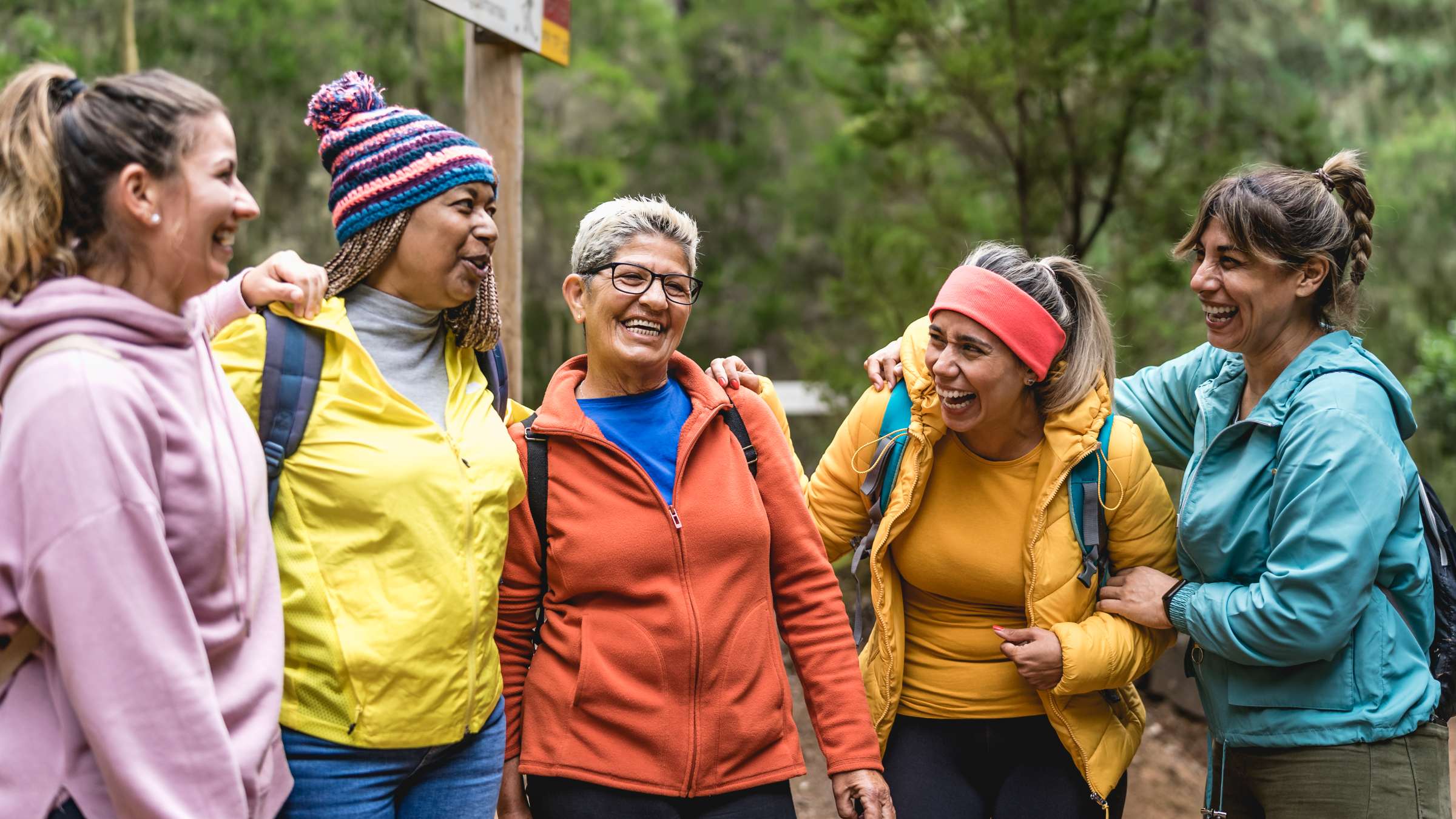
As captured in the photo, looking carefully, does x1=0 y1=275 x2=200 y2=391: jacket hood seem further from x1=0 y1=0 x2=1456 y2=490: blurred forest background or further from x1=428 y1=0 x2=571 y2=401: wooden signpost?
x1=0 y1=0 x2=1456 y2=490: blurred forest background

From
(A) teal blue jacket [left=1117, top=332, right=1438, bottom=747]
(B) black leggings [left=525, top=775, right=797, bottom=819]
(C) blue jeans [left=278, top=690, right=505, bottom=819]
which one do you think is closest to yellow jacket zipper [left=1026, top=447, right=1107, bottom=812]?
(A) teal blue jacket [left=1117, top=332, right=1438, bottom=747]

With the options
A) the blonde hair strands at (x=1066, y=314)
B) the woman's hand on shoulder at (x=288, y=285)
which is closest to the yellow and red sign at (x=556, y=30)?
the blonde hair strands at (x=1066, y=314)

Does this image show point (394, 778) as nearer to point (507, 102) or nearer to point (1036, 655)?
point (1036, 655)

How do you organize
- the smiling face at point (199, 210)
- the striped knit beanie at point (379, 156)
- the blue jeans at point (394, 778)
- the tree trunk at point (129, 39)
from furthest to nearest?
the tree trunk at point (129, 39)
the striped knit beanie at point (379, 156)
the blue jeans at point (394, 778)
the smiling face at point (199, 210)

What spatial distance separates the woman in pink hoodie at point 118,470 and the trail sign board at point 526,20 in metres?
1.64

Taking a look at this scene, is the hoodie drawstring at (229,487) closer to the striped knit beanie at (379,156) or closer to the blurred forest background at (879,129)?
the striped knit beanie at (379,156)

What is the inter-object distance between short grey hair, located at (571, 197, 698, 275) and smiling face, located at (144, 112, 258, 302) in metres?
0.91

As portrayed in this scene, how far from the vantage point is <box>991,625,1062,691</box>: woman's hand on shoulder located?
283 centimetres

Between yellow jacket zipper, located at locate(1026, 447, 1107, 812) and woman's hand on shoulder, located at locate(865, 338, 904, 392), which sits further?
woman's hand on shoulder, located at locate(865, 338, 904, 392)

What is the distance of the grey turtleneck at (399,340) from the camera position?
96.3 inches

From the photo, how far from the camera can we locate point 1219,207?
2916mm

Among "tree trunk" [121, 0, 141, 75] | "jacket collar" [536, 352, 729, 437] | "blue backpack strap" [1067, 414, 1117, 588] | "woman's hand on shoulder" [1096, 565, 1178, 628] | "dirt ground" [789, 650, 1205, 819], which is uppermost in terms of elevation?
"tree trunk" [121, 0, 141, 75]

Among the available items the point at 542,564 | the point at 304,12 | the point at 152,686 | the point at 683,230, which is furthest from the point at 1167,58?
the point at 304,12

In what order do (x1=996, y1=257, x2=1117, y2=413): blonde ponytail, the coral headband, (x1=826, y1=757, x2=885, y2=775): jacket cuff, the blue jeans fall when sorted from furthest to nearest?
1. (x1=996, y1=257, x2=1117, y2=413): blonde ponytail
2. the coral headband
3. (x1=826, y1=757, x2=885, y2=775): jacket cuff
4. the blue jeans
